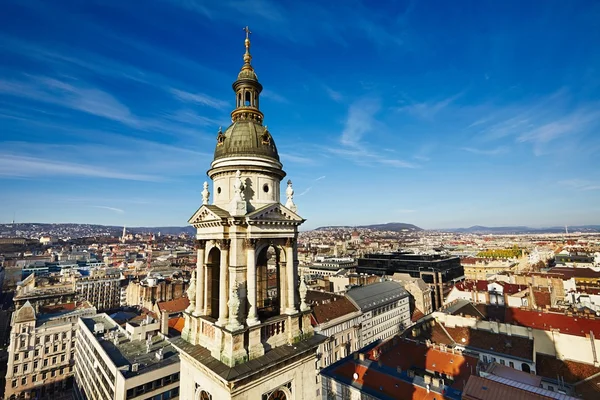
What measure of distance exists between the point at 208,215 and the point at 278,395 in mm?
7794

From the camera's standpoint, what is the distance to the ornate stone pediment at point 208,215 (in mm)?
12086

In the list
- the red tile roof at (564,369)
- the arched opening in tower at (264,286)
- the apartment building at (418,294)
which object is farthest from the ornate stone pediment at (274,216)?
the apartment building at (418,294)

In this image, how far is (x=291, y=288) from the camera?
13227 millimetres

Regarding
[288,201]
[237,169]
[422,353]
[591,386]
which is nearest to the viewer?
[237,169]

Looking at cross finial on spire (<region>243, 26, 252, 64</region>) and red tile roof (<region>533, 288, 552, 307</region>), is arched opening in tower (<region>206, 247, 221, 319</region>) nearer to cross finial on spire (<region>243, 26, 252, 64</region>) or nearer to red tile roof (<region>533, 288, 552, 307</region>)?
cross finial on spire (<region>243, 26, 252, 64</region>)

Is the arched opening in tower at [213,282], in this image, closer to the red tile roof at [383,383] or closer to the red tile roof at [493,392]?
the red tile roof at [493,392]

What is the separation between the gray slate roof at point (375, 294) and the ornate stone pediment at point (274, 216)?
5324cm

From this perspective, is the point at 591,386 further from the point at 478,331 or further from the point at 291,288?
the point at 291,288

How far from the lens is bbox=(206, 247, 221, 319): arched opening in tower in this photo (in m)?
13.6

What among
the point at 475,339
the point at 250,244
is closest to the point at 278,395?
the point at 250,244

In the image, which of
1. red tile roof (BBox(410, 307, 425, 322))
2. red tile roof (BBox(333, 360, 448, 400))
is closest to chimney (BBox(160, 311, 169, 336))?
red tile roof (BBox(333, 360, 448, 400))

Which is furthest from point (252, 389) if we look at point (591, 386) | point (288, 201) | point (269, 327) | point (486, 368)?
point (591, 386)

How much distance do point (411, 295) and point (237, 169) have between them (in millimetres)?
81202

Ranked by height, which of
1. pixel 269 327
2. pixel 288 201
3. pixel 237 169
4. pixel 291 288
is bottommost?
pixel 269 327
